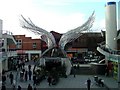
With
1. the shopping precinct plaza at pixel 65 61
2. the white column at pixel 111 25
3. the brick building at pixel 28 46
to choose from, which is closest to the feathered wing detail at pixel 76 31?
the shopping precinct plaza at pixel 65 61

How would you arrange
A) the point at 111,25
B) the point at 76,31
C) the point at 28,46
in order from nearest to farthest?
the point at 111,25
the point at 76,31
the point at 28,46

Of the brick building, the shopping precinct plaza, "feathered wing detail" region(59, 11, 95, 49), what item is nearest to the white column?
the shopping precinct plaza

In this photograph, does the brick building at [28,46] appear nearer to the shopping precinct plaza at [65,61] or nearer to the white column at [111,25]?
the shopping precinct plaza at [65,61]

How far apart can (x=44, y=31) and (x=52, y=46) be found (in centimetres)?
266

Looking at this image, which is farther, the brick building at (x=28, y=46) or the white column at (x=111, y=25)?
the brick building at (x=28, y=46)

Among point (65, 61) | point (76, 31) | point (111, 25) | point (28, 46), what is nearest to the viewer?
point (65, 61)

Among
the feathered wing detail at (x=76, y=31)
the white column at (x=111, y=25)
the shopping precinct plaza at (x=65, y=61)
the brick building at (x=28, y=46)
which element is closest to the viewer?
the shopping precinct plaza at (x=65, y=61)

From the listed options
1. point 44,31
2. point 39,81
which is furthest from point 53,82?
point 44,31

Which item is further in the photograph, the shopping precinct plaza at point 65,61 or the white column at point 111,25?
the white column at point 111,25

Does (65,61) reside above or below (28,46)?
below

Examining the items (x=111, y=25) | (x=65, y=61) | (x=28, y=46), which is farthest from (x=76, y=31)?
(x=28, y=46)

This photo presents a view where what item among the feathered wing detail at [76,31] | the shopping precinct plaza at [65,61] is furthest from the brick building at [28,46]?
the feathered wing detail at [76,31]

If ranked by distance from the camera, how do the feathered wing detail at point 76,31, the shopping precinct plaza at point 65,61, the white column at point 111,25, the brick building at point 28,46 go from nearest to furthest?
the shopping precinct plaza at point 65,61 → the white column at point 111,25 → the feathered wing detail at point 76,31 → the brick building at point 28,46

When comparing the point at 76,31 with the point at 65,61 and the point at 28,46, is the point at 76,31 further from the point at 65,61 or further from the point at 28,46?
the point at 28,46
